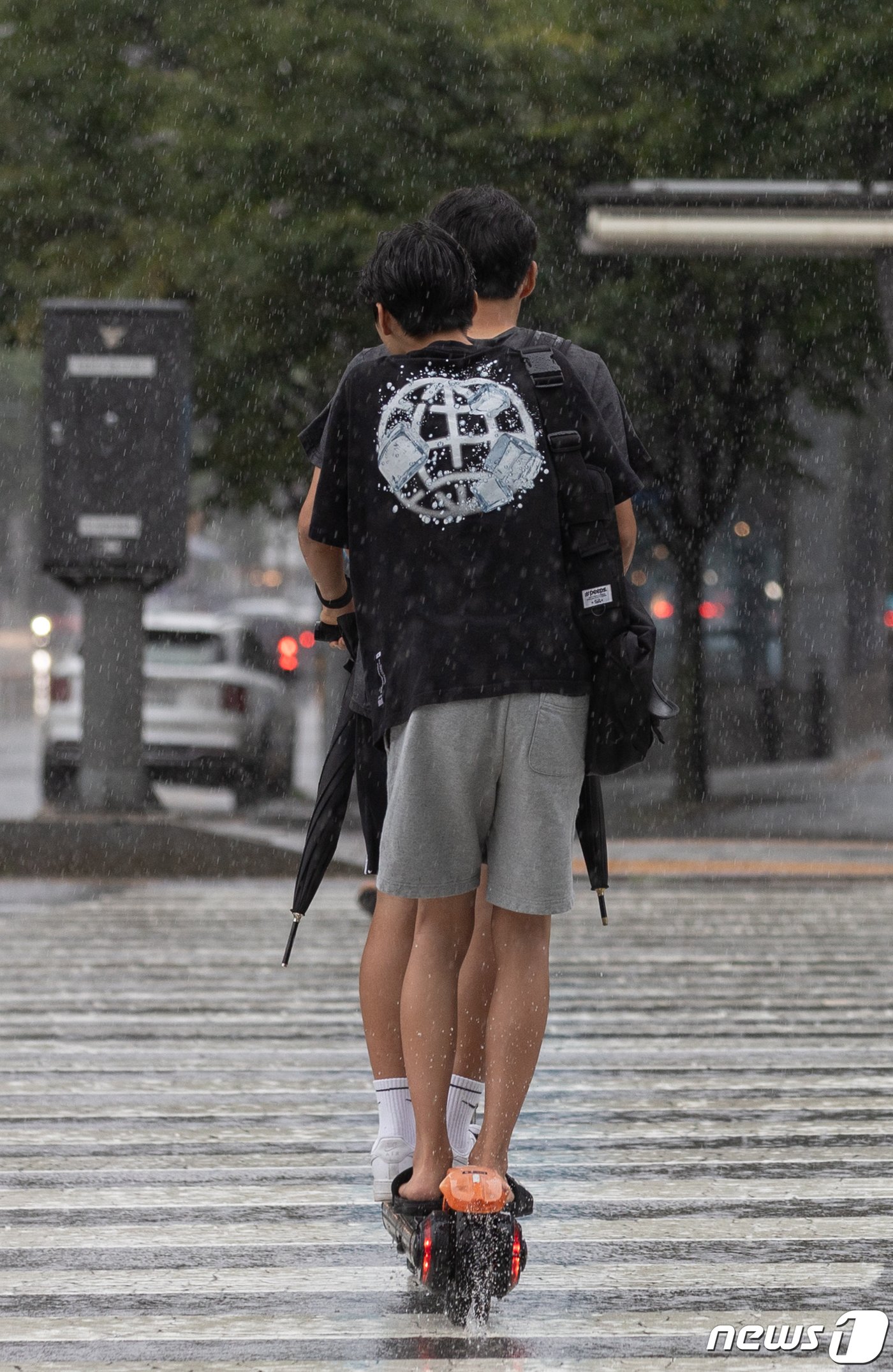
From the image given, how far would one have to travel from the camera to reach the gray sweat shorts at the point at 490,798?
3809 millimetres

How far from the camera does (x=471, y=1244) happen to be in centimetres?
368

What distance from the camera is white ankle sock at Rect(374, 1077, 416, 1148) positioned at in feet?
13.4

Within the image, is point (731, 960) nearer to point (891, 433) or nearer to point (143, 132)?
point (143, 132)

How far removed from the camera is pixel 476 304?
4.02 metres

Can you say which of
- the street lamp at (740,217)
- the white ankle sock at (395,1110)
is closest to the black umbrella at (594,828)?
the white ankle sock at (395,1110)

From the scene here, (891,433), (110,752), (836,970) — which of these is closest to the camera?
(836,970)

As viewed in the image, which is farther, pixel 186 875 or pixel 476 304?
pixel 186 875

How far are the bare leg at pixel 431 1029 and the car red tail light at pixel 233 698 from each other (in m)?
15.9

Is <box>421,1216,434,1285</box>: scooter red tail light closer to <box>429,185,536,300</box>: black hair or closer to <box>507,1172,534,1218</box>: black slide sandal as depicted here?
<box>507,1172,534,1218</box>: black slide sandal

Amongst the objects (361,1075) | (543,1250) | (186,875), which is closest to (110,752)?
(186,875)

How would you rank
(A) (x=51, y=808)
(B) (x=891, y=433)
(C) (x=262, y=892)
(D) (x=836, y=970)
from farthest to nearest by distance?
(B) (x=891, y=433)
(A) (x=51, y=808)
(C) (x=262, y=892)
(D) (x=836, y=970)

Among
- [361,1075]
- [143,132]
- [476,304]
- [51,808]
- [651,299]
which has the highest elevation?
[143,132]

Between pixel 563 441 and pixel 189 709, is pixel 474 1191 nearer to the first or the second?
pixel 563 441

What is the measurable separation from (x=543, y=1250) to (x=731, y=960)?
173 inches
